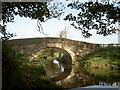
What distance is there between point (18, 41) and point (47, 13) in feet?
49.5

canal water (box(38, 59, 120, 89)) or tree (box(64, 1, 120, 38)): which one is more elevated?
tree (box(64, 1, 120, 38))

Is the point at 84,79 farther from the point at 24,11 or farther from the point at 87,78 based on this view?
the point at 24,11

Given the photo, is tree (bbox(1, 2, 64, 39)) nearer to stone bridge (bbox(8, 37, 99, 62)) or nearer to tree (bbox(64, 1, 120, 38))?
tree (bbox(64, 1, 120, 38))

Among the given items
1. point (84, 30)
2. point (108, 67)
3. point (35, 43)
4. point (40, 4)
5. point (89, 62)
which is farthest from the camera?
point (35, 43)

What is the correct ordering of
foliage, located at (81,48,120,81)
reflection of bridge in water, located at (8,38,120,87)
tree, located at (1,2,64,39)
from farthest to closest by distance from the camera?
reflection of bridge in water, located at (8,38,120,87)
foliage, located at (81,48,120,81)
tree, located at (1,2,64,39)

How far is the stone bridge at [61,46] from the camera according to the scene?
20266 millimetres

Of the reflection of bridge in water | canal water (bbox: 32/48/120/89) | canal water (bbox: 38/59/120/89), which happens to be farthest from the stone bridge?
canal water (bbox: 38/59/120/89)

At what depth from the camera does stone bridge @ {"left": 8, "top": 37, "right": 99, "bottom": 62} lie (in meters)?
20.3

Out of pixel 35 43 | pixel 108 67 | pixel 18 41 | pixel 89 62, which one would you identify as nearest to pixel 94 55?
pixel 89 62

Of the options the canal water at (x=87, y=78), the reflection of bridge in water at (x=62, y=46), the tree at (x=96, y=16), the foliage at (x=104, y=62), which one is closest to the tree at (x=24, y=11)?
the tree at (x=96, y=16)

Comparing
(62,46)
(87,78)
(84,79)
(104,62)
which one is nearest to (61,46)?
(62,46)

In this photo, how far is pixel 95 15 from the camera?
14.9 ft

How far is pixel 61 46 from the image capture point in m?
21.1

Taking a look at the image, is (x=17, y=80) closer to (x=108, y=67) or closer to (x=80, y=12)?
(x=80, y=12)
